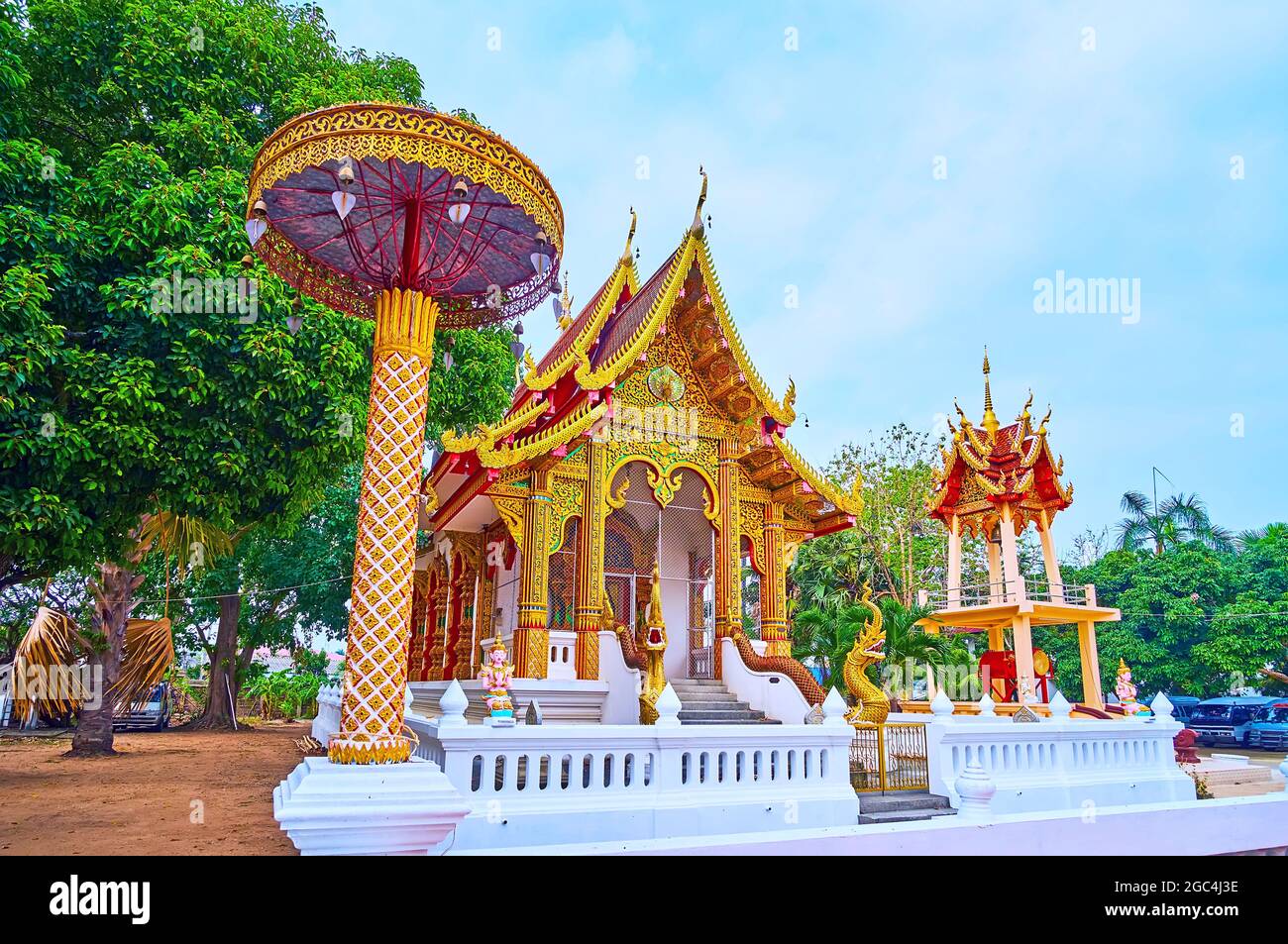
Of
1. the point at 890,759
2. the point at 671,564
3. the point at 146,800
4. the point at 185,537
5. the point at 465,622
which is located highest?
the point at 185,537

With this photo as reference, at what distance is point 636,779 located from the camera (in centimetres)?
739

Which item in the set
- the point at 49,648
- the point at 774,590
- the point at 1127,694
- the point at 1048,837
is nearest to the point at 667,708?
the point at 1048,837

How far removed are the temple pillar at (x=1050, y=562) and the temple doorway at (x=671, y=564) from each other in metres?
11.8

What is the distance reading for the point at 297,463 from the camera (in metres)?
11.5

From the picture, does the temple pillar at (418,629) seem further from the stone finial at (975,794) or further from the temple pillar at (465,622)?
the stone finial at (975,794)

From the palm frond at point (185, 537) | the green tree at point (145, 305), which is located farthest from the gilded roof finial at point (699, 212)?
the palm frond at point (185, 537)

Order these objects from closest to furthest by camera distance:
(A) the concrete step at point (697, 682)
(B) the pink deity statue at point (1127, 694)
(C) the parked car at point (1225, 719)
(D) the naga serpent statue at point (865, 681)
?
(D) the naga serpent statue at point (865, 681), (B) the pink deity statue at point (1127, 694), (A) the concrete step at point (697, 682), (C) the parked car at point (1225, 719)

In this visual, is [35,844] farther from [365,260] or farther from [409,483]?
[365,260]

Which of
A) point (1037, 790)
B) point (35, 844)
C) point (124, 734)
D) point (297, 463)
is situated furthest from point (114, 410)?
point (124, 734)

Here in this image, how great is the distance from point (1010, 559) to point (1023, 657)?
2.44m

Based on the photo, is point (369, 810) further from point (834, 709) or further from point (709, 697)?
point (709, 697)

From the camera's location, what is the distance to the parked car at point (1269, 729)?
25.4 metres

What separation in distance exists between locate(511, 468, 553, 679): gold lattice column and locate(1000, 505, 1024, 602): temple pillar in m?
14.0
